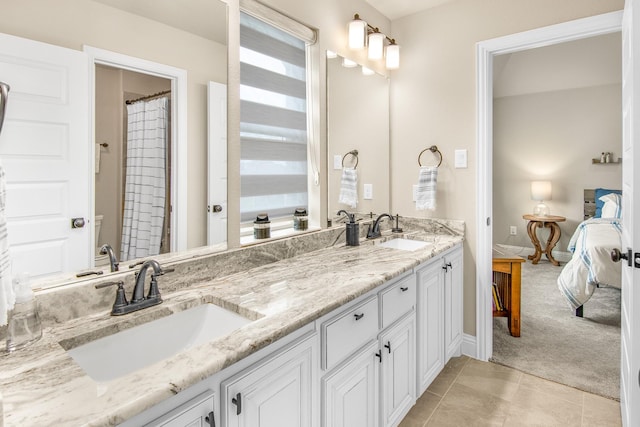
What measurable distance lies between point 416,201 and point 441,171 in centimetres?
27

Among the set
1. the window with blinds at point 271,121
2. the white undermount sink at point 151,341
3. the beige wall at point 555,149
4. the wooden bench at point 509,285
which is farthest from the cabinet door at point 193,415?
the beige wall at point 555,149

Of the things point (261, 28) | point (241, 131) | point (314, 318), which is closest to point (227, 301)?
point (314, 318)

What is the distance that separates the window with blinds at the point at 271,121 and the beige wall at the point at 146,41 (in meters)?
0.22

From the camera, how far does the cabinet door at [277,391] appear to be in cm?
96

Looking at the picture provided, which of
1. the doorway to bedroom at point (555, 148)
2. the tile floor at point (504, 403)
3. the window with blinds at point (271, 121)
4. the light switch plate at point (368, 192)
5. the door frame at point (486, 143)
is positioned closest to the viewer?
the window with blinds at point (271, 121)

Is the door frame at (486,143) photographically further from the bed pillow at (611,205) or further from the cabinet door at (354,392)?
the bed pillow at (611,205)

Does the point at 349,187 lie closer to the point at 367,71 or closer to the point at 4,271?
the point at 367,71

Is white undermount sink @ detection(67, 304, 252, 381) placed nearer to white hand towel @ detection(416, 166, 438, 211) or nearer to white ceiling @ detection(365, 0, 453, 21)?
white hand towel @ detection(416, 166, 438, 211)

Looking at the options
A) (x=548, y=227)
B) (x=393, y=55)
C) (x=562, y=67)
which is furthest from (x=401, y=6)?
(x=548, y=227)

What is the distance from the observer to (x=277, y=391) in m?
1.08

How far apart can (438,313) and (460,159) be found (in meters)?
1.07

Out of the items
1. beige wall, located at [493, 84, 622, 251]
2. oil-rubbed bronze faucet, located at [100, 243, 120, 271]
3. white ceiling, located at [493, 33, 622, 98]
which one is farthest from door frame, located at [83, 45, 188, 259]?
beige wall, located at [493, 84, 622, 251]

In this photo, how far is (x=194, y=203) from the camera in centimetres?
155

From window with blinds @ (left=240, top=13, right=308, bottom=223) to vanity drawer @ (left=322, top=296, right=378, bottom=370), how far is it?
2.41 ft
